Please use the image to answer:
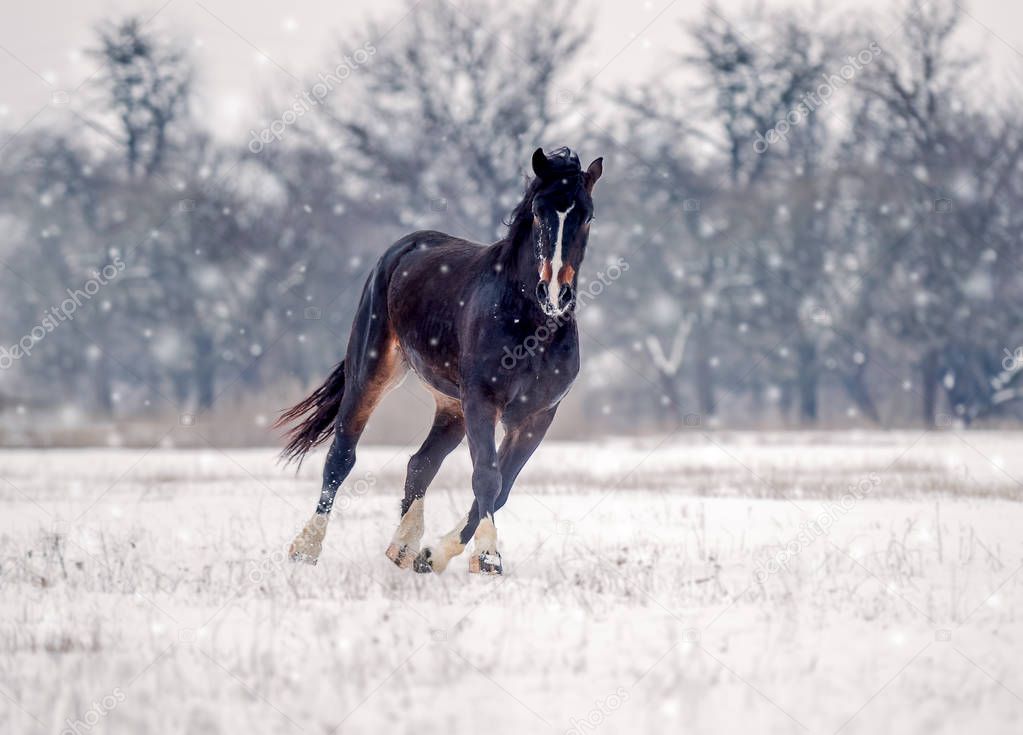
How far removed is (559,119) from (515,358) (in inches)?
904

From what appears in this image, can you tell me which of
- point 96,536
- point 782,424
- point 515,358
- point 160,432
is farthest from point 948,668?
point 782,424

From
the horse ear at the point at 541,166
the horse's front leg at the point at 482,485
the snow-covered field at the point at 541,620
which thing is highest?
the horse ear at the point at 541,166

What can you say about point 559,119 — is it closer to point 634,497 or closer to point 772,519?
point 634,497

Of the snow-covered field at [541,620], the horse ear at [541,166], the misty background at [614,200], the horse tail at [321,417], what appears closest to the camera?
the snow-covered field at [541,620]

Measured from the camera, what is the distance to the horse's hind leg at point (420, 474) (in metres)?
7.63

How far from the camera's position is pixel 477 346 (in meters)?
6.81

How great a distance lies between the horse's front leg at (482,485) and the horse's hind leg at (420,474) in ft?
2.66

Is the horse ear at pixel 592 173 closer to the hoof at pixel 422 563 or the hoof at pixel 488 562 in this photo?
the hoof at pixel 488 562

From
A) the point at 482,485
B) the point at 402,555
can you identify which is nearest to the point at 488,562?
the point at 482,485

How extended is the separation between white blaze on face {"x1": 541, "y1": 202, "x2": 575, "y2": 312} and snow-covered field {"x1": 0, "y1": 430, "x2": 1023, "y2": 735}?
1.60 metres

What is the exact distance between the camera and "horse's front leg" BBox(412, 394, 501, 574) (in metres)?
6.62

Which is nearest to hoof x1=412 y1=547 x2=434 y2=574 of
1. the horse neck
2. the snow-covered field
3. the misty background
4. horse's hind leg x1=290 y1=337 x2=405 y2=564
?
the snow-covered field

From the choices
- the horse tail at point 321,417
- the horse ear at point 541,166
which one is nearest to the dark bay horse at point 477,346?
the horse ear at point 541,166

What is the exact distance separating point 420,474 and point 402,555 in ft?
2.03
